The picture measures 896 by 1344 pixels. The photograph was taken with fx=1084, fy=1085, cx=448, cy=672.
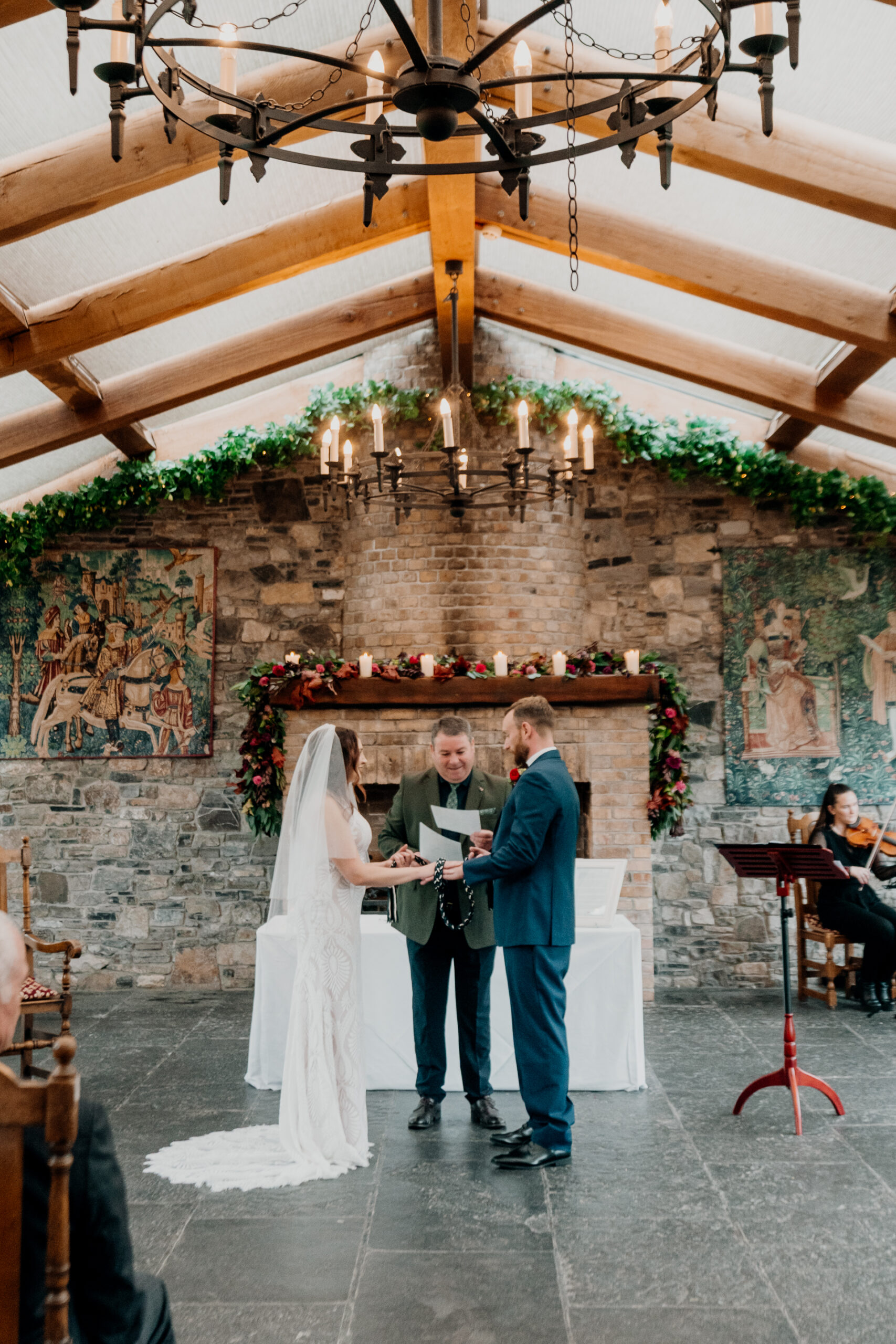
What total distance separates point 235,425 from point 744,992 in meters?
5.69

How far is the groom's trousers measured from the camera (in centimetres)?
406

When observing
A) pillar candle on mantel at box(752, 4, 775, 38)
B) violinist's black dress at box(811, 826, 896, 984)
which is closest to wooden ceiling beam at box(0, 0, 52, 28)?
pillar candle on mantel at box(752, 4, 775, 38)

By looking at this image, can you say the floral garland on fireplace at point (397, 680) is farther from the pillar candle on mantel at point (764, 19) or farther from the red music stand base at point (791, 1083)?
the pillar candle on mantel at point (764, 19)

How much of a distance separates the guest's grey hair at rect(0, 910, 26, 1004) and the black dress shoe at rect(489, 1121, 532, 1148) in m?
2.94

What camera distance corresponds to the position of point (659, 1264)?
10.8 ft

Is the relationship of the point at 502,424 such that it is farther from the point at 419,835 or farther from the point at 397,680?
the point at 419,835

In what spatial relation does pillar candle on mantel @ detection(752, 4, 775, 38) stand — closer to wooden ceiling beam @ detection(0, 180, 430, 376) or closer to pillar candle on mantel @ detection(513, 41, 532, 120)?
pillar candle on mantel @ detection(513, 41, 532, 120)

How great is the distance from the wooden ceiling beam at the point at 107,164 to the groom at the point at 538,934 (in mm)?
3086

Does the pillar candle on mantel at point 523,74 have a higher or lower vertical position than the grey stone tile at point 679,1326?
higher

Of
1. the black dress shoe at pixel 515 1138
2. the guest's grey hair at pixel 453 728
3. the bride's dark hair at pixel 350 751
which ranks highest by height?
the guest's grey hair at pixel 453 728

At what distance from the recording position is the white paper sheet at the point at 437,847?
4457 mm

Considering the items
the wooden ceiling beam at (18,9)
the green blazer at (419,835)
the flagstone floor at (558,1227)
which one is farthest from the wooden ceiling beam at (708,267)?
the flagstone floor at (558,1227)

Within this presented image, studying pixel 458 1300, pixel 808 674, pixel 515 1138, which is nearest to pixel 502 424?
pixel 808 674

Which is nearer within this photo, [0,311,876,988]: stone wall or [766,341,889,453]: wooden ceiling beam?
[766,341,889,453]: wooden ceiling beam
